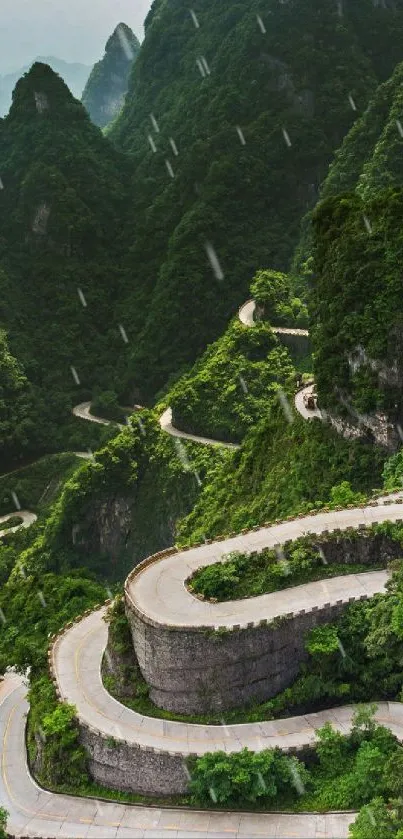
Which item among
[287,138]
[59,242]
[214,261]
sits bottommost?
[214,261]

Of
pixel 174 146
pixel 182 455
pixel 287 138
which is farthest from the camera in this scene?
pixel 174 146

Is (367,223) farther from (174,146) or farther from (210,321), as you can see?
(174,146)

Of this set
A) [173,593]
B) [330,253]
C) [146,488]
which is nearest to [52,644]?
[173,593]

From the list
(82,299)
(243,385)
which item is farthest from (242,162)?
(243,385)

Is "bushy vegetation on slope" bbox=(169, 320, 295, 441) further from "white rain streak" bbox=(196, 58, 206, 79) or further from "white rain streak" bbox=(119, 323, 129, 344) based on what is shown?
"white rain streak" bbox=(196, 58, 206, 79)

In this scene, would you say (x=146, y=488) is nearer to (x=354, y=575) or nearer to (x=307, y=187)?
(x=354, y=575)

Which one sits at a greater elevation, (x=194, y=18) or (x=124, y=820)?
(x=194, y=18)
